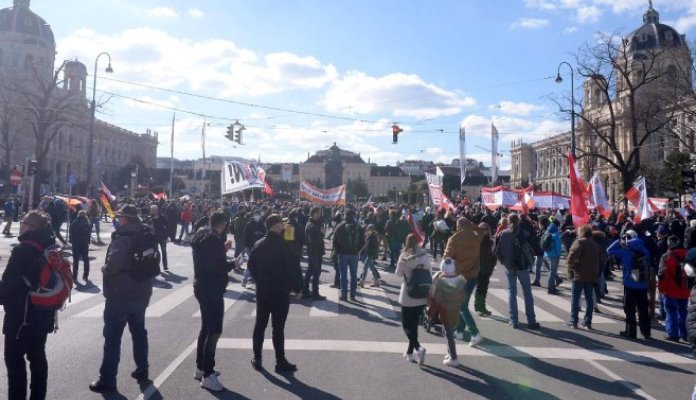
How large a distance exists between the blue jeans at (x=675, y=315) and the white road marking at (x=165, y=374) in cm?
704

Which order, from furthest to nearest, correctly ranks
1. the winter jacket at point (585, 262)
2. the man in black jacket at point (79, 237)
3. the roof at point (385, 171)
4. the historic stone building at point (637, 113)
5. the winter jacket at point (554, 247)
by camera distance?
the roof at point (385, 171)
the historic stone building at point (637, 113)
the winter jacket at point (554, 247)
the man in black jacket at point (79, 237)
the winter jacket at point (585, 262)

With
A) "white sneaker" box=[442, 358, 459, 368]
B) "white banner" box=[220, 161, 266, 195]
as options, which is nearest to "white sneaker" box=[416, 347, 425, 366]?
"white sneaker" box=[442, 358, 459, 368]

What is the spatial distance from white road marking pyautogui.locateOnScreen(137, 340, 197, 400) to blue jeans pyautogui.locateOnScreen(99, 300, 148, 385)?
0.23m

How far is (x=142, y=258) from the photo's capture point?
19.1ft

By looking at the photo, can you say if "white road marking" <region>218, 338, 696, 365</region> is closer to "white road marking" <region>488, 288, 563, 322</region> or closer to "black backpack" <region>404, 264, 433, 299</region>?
"black backpack" <region>404, 264, 433, 299</region>

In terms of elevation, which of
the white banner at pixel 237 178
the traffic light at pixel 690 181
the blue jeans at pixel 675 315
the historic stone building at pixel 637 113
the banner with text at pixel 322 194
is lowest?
the blue jeans at pixel 675 315

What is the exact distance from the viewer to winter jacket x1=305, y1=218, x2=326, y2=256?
38.6 feet

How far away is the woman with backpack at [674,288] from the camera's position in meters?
A: 8.68

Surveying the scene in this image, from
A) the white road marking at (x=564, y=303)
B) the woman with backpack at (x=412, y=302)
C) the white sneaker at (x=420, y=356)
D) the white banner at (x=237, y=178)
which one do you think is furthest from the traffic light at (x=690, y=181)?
the white sneaker at (x=420, y=356)

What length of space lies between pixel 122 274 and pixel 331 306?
5387 mm

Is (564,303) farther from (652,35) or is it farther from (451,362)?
(652,35)

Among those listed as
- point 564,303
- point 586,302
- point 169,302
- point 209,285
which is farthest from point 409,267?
point 564,303

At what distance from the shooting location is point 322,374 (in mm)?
6430

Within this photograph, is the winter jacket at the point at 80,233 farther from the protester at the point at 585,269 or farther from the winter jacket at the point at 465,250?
the protester at the point at 585,269
